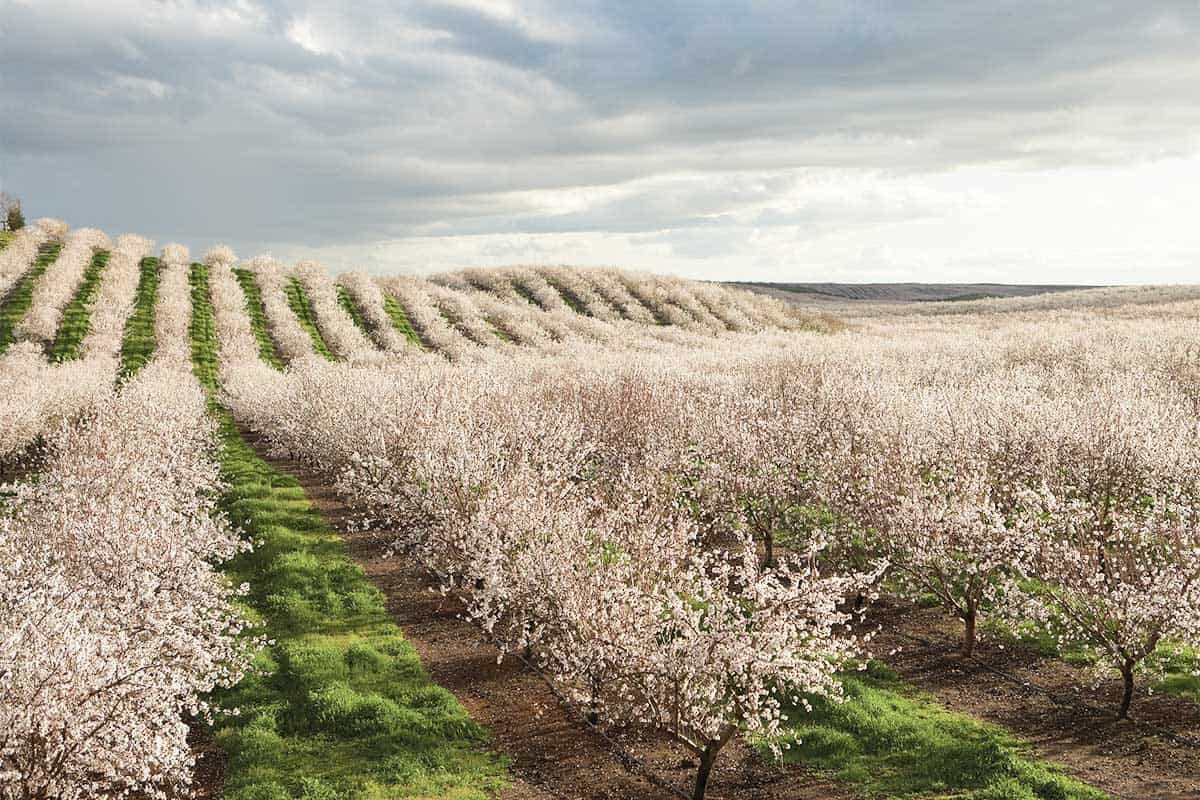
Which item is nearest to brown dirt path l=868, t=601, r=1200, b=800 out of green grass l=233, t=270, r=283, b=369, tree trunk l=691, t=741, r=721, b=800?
tree trunk l=691, t=741, r=721, b=800

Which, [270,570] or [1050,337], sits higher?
[1050,337]

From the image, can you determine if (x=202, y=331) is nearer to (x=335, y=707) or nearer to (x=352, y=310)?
(x=352, y=310)

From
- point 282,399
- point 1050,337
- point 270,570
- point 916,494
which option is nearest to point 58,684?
point 270,570

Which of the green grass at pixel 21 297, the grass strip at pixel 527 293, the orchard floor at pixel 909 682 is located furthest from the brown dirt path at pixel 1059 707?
the grass strip at pixel 527 293

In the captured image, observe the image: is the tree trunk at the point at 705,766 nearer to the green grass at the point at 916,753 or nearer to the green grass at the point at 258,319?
the green grass at the point at 916,753

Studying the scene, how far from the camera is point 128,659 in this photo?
1245cm

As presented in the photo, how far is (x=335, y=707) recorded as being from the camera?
17.8m

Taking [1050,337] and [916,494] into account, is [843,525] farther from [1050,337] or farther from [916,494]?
[1050,337]

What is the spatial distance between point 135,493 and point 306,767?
10.2 metres

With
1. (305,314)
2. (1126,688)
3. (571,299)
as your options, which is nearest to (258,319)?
(305,314)

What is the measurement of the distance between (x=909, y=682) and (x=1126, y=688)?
4.18 m

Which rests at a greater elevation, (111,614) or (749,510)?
(111,614)

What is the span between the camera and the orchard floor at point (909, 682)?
15.3 m

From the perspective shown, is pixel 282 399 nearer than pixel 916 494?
No
